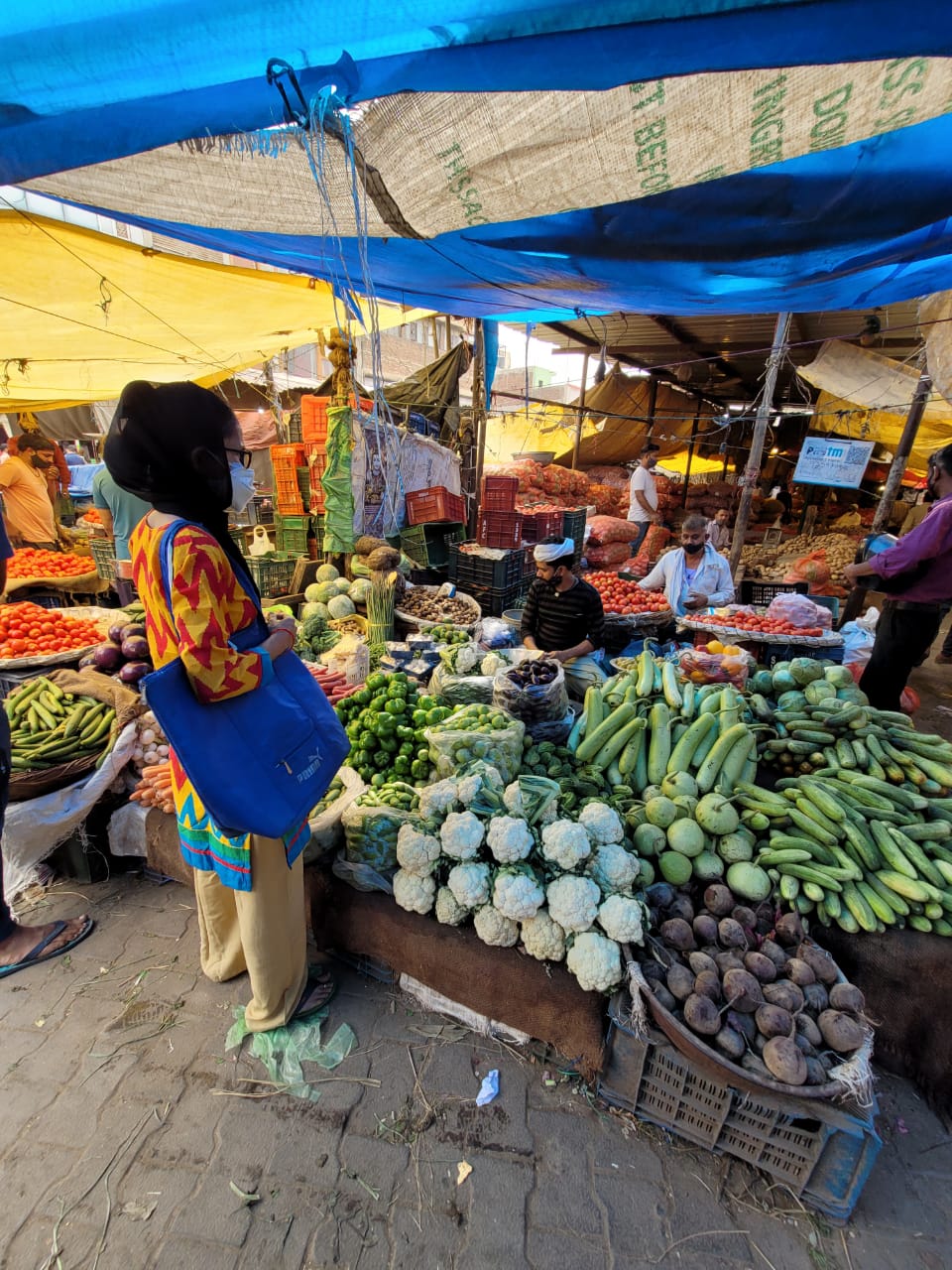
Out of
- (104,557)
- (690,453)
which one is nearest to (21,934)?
(104,557)

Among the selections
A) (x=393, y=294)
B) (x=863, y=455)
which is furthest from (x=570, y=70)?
(x=863, y=455)

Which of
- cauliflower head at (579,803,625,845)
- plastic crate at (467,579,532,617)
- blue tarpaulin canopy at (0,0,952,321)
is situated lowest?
plastic crate at (467,579,532,617)

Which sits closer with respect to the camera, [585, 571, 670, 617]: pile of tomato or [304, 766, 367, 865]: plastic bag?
[304, 766, 367, 865]: plastic bag

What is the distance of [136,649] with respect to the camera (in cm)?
384

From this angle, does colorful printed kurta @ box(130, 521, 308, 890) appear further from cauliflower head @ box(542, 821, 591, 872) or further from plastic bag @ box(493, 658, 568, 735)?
plastic bag @ box(493, 658, 568, 735)

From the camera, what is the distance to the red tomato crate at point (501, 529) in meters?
7.11

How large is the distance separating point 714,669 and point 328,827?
2.83 m

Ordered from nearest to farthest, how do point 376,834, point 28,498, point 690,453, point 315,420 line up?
point 376,834 → point 315,420 → point 28,498 → point 690,453

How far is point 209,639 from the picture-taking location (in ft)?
5.53

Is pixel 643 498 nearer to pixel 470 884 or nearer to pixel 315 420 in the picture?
pixel 315 420

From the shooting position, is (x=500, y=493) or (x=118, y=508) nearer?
(x=118, y=508)

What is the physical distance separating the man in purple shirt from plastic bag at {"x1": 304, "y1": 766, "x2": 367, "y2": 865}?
4.10m

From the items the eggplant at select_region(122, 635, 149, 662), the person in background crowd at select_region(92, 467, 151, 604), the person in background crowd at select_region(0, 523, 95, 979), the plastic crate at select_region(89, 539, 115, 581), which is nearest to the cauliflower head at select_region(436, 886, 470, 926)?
the person in background crowd at select_region(0, 523, 95, 979)

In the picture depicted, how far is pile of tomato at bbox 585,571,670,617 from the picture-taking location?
5703 millimetres
